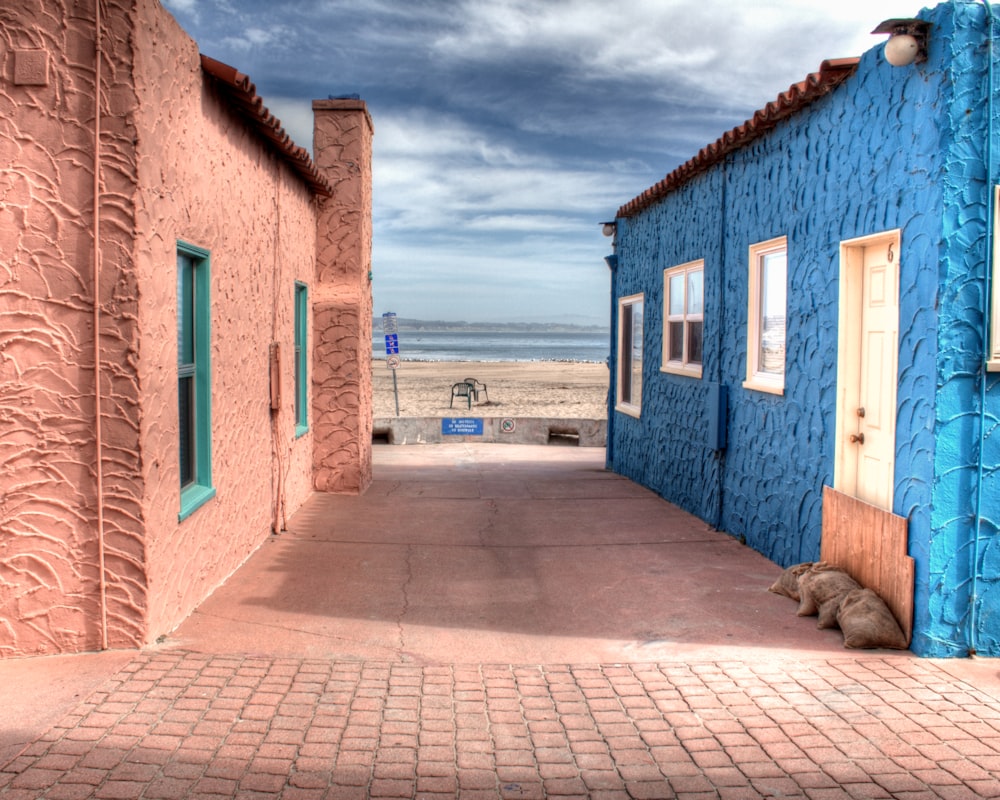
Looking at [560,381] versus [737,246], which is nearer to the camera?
[737,246]

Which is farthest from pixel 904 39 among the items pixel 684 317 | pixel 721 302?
pixel 684 317

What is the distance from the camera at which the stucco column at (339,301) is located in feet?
37.1

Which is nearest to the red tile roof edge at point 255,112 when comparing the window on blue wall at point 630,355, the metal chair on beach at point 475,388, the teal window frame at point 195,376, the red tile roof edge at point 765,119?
the teal window frame at point 195,376

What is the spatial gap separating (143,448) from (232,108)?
Answer: 3170 mm

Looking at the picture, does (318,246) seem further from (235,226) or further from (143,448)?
(143,448)

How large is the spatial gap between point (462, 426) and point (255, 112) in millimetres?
12558

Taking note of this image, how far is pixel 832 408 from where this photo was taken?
653 centimetres

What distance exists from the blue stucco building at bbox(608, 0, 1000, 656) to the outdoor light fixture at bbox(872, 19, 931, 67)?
2.3 inches

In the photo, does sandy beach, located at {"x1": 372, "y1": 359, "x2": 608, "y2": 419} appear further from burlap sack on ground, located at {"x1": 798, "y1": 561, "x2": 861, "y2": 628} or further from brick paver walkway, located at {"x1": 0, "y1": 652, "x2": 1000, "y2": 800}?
brick paver walkway, located at {"x1": 0, "y1": 652, "x2": 1000, "y2": 800}

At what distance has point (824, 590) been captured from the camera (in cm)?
601

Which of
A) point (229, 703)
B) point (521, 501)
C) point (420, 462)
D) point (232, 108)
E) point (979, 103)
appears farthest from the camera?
point (420, 462)

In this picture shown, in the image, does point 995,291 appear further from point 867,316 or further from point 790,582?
point 790,582

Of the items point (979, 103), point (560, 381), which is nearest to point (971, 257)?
point (979, 103)

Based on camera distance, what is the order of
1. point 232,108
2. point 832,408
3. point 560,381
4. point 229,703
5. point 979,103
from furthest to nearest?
point 560,381, point 232,108, point 832,408, point 979,103, point 229,703
